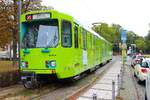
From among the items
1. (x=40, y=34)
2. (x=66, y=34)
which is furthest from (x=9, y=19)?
(x=66, y=34)

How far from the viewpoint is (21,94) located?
1376 centimetres

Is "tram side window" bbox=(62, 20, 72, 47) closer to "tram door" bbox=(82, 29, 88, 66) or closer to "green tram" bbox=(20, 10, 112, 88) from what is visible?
"green tram" bbox=(20, 10, 112, 88)

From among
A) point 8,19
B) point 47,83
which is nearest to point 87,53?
point 47,83

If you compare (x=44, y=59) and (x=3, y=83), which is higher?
(x=44, y=59)

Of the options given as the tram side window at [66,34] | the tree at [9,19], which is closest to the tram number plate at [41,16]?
the tram side window at [66,34]

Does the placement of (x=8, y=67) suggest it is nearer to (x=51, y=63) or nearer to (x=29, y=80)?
(x=29, y=80)

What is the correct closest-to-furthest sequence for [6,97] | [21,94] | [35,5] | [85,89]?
[6,97] → [21,94] → [85,89] → [35,5]

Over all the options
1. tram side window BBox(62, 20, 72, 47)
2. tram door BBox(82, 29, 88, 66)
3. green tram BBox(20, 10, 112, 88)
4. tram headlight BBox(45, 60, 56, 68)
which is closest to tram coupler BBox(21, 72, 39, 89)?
green tram BBox(20, 10, 112, 88)

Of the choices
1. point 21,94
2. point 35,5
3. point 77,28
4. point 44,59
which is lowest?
point 21,94

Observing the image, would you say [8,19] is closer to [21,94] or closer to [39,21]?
[39,21]

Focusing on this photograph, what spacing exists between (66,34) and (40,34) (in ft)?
3.94

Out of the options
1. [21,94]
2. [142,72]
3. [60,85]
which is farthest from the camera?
[142,72]

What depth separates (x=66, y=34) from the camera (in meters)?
15.0

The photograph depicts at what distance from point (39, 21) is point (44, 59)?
1913 millimetres
